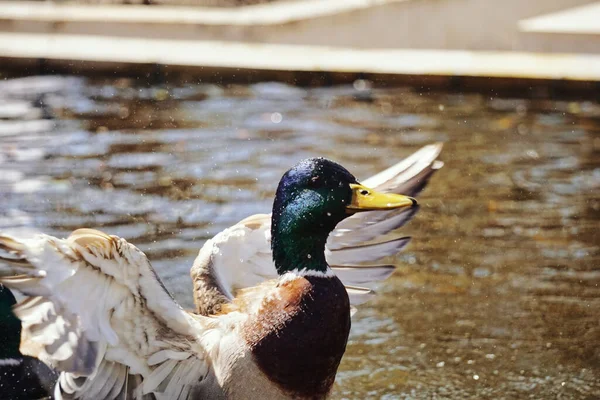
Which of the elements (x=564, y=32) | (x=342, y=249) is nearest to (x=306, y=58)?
(x=564, y=32)

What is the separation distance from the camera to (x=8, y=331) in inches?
180

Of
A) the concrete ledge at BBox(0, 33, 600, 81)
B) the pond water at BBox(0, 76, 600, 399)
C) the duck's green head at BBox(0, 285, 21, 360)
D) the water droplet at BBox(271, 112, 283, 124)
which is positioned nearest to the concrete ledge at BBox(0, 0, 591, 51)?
the concrete ledge at BBox(0, 33, 600, 81)

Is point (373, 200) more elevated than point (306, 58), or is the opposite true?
point (373, 200)

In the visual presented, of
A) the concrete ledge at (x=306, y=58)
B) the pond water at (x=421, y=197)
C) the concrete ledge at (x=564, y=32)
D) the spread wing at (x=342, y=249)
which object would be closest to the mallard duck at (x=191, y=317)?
the spread wing at (x=342, y=249)

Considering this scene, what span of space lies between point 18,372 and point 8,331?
224 millimetres

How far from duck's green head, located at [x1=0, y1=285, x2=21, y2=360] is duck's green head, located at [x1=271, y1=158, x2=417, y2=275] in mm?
1332

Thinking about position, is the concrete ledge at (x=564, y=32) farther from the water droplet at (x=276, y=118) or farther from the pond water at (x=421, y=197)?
the water droplet at (x=276, y=118)

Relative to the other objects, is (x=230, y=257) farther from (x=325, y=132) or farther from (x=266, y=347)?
(x=325, y=132)

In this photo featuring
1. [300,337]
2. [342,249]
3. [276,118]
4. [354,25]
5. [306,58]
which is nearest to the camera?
[300,337]

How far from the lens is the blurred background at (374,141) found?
5500 mm

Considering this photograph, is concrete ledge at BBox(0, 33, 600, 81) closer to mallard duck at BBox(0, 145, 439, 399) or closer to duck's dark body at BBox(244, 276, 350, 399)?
mallard duck at BBox(0, 145, 439, 399)

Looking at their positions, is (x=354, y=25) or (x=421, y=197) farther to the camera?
(x=354, y=25)

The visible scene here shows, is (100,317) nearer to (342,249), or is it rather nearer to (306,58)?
(342,249)

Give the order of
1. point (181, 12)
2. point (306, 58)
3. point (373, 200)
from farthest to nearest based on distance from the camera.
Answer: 1. point (181, 12)
2. point (306, 58)
3. point (373, 200)
